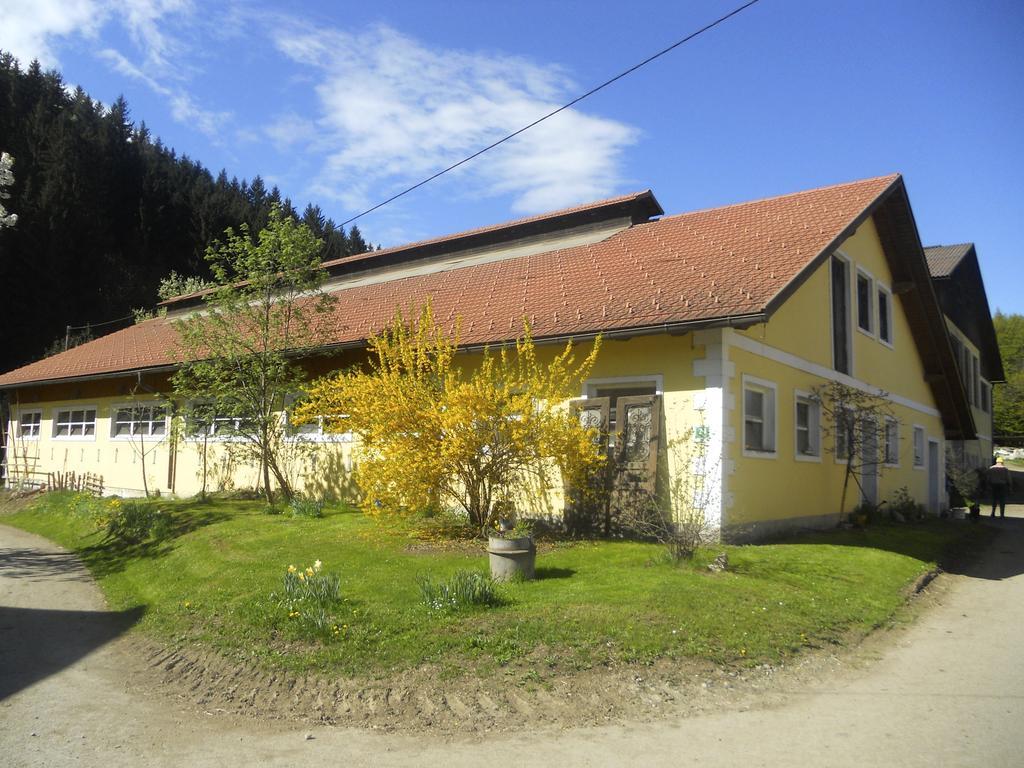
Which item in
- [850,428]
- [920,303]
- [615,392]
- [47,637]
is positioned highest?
[920,303]

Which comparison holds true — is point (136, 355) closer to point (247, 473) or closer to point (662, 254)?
point (247, 473)

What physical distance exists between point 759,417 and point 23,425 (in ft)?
76.6

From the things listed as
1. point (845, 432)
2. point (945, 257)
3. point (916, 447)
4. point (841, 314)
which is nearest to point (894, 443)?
point (916, 447)

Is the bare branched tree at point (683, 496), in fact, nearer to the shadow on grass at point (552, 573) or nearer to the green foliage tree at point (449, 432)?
the green foliage tree at point (449, 432)

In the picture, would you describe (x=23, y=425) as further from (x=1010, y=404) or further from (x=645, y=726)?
(x=1010, y=404)

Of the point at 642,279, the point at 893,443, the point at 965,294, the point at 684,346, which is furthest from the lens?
the point at 965,294

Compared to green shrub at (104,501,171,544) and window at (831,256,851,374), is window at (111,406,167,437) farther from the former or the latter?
window at (831,256,851,374)

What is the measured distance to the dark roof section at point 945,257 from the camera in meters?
26.1

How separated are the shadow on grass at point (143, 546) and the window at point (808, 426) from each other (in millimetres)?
9986

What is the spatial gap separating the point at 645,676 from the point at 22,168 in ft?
139

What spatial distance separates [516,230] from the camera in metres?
19.9

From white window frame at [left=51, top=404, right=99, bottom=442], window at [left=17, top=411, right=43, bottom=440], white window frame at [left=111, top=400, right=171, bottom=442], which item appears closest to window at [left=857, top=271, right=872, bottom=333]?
white window frame at [left=111, top=400, right=171, bottom=442]

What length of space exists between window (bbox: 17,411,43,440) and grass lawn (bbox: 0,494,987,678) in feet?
46.3

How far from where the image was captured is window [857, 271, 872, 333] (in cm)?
1700
